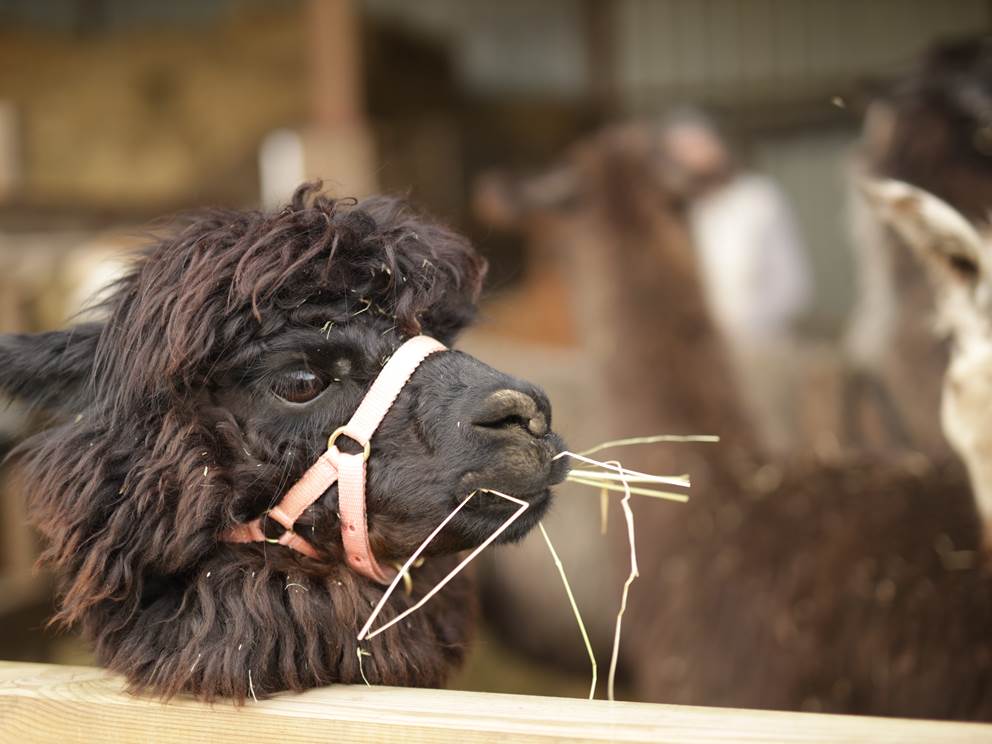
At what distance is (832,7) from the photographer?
10.2 meters

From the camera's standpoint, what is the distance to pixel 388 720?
1350 mm

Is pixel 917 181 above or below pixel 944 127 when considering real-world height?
below

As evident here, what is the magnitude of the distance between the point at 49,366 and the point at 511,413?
31.7 inches

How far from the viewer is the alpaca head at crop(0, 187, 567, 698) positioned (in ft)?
5.03

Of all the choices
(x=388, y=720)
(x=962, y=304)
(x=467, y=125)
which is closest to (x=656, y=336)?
(x=962, y=304)

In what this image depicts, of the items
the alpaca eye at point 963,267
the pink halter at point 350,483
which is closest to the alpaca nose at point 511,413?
the pink halter at point 350,483

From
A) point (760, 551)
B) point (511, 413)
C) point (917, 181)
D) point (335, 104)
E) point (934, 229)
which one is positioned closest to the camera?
point (511, 413)

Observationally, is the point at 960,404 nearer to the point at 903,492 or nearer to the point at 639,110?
the point at 903,492

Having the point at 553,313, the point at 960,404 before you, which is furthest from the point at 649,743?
the point at 553,313

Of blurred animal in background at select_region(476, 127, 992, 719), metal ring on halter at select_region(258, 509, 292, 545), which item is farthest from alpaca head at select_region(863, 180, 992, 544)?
metal ring on halter at select_region(258, 509, 292, 545)

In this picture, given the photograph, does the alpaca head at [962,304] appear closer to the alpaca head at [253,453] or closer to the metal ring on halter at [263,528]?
the alpaca head at [253,453]

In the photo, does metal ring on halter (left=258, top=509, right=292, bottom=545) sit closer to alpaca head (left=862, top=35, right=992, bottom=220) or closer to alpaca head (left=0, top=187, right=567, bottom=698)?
alpaca head (left=0, top=187, right=567, bottom=698)

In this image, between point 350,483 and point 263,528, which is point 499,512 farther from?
point 263,528

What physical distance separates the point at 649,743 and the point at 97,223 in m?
6.60
